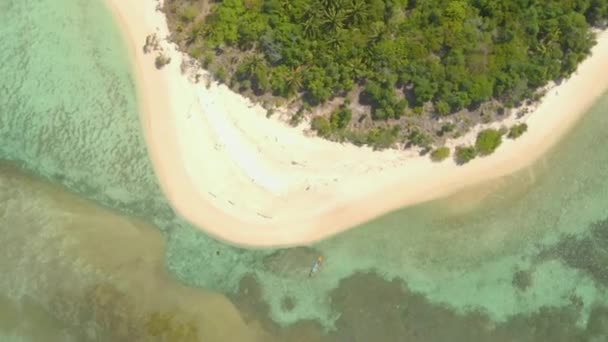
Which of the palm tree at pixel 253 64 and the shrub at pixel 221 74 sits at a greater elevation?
the palm tree at pixel 253 64

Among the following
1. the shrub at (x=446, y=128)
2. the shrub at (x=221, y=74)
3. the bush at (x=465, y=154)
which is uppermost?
the shrub at (x=446, y=128)

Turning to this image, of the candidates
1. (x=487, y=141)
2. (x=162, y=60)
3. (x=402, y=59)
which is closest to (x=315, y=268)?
(x=487, y=141)

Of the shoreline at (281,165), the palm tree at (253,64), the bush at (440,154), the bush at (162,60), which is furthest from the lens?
the bush at (162,60)

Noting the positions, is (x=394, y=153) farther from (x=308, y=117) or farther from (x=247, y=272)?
(x=247, y=272)

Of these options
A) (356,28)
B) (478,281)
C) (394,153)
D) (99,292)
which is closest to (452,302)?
(478,281)

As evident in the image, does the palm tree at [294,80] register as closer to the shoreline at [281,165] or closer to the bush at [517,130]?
the shoreline at [281,165]

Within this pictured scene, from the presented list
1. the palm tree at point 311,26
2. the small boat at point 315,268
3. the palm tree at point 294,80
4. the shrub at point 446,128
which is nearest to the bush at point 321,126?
the palm tree at point 294,80

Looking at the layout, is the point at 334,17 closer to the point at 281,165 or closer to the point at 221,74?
the point at 221,74
